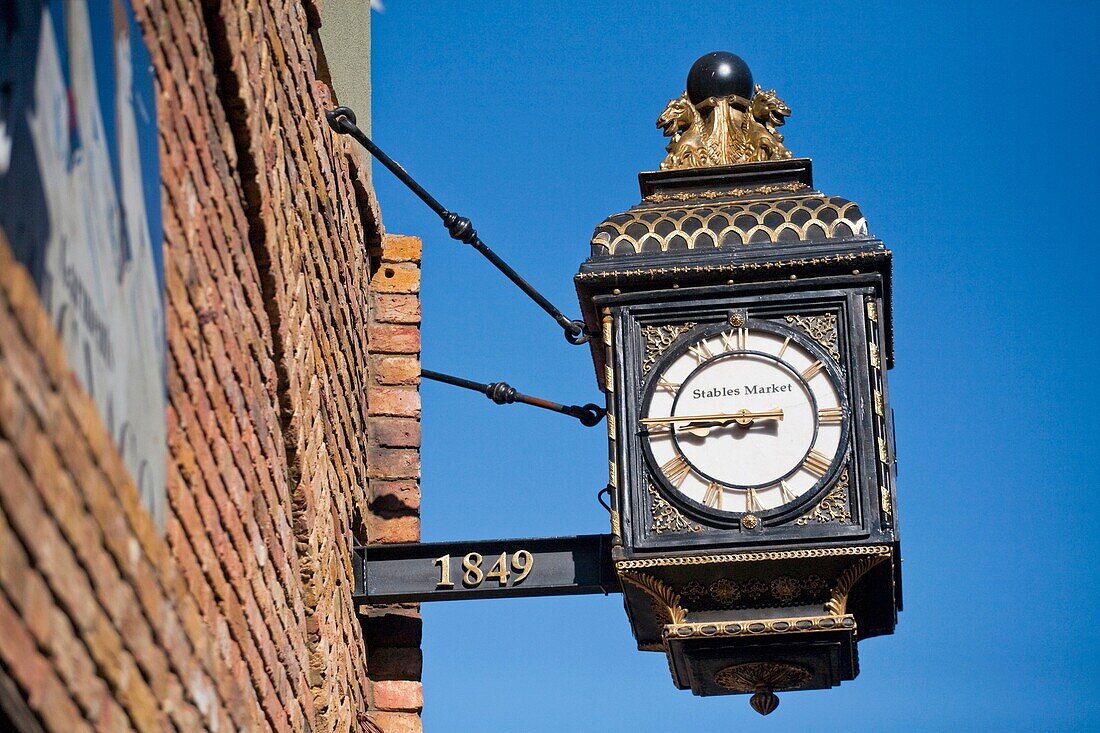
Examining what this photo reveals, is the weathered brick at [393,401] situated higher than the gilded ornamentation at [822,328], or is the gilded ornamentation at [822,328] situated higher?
the weathered brick at [393,401]

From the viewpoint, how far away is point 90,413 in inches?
135

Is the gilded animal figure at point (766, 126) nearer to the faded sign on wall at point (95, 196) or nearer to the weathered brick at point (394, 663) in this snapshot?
the weathered brick at point (394, 663)

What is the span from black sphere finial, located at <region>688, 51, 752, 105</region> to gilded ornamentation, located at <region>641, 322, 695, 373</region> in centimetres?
114

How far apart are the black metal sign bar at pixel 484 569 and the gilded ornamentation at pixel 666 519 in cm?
27

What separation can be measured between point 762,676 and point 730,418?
87cm

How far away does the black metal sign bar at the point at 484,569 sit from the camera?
633 cm

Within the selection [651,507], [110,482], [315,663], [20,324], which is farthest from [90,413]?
[651,507]

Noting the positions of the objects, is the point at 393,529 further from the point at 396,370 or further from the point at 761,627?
the point at 761,627

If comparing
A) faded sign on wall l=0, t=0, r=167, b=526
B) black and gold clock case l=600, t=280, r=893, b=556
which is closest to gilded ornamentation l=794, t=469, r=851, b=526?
black and gold clock case l=600, t=280, r=893, b=556

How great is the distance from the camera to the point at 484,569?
253 inches

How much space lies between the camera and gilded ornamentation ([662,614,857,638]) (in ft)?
19.5

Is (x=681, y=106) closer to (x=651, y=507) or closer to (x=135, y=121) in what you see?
(x=651, y=507)

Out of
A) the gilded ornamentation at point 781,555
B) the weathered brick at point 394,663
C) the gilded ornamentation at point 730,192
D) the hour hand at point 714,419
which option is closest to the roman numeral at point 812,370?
the hour hand at point 714,419

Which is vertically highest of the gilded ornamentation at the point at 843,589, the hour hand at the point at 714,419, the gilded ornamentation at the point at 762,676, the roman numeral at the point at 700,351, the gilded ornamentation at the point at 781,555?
the roman numeral at the point at 700,351
